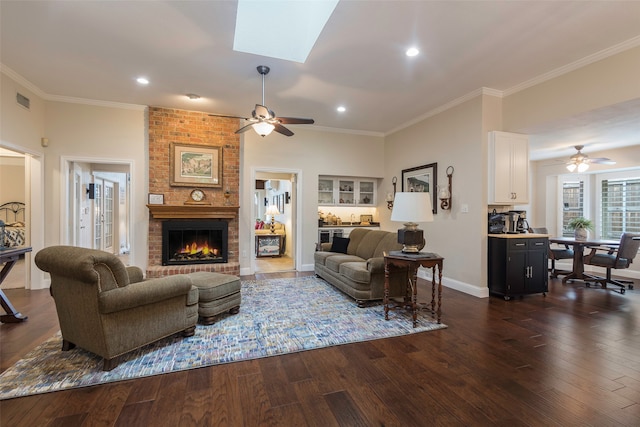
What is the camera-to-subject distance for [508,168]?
450 cm

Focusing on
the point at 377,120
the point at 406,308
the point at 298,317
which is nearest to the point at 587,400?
the point at 406,308

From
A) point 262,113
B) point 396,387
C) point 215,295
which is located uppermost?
point 262,113

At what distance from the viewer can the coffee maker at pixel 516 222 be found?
4590mm

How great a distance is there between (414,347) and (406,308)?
1024 millimetres

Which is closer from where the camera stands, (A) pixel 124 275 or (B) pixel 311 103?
(A) pixel 124 275

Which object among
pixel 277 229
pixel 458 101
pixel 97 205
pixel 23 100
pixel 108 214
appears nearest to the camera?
pixel 23 100

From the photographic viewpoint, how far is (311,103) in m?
4.94

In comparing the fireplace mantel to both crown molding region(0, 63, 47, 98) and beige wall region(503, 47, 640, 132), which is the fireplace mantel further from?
beige wall region(503, 47, 640, 132)

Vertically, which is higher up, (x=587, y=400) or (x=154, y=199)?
(x=154, y=199)

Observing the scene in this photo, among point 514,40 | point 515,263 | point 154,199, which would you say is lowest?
point 515,263

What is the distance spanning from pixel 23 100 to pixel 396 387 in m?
5.92

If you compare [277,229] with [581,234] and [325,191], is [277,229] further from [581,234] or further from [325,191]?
[581,234]

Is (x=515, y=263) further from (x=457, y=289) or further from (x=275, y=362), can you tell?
(x=275, y=362)

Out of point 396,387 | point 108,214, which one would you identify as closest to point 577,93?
point 396,387
